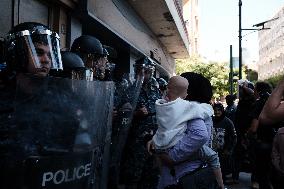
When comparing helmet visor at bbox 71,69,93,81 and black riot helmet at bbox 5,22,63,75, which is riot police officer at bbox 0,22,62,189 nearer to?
black riot helmet at bbox 5,22,63,75

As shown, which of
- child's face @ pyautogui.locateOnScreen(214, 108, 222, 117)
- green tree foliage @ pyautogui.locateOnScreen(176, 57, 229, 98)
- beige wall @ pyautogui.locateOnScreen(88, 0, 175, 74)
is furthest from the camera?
green tree foliage @ pyautogui.locateOnScreen(176, 57, 229, 98)

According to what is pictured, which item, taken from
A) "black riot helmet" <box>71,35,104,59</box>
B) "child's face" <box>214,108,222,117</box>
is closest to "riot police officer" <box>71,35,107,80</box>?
"black riot helmet" <box>71,35,104,59</box>

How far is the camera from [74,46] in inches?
158

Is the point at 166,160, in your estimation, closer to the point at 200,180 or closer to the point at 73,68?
the point at 200,180

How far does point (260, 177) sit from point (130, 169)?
2136 mm

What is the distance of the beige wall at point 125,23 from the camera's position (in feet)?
24.1

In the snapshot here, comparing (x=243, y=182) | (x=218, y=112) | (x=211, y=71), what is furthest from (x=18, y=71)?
(x=211, y=71)

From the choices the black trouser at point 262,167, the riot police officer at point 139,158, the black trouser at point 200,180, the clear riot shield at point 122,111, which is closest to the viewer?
the black trouser at point 200,180

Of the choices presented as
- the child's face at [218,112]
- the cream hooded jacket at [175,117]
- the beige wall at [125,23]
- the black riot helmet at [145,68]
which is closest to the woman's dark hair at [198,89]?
the cream hooded jacket at [175,117]

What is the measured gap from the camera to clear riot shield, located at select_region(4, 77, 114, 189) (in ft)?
4.58

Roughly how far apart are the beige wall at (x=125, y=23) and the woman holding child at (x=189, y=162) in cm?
447

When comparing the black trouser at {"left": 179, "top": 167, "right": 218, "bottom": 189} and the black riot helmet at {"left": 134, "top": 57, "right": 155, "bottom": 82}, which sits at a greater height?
the black riot helmet at {"left": 134, "top": 57, "right": 155, "bottom": 82}

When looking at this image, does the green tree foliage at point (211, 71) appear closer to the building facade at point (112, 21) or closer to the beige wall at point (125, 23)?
the building facade at point (112, 21)

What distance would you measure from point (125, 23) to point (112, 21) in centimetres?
135
